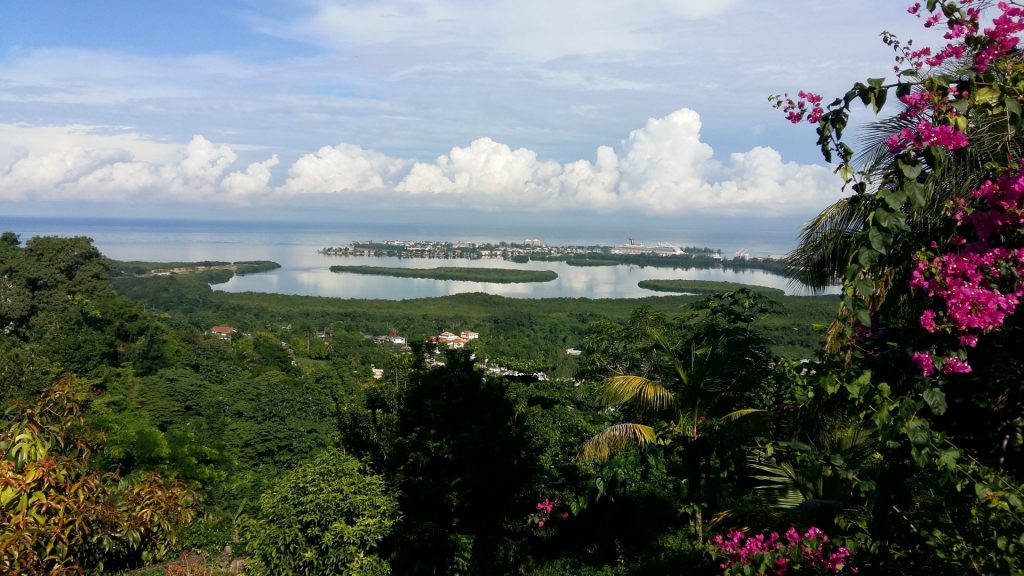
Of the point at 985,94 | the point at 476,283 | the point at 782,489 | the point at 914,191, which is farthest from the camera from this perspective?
the point at 476,283

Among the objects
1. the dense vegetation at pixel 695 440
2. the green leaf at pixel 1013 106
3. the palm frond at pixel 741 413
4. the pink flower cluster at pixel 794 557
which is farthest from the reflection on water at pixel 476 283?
the green leaf at pixel 1013 106

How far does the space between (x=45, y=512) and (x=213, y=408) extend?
13164 millimetres

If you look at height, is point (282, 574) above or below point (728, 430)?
below

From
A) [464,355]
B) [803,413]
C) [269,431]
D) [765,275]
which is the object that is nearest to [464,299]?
[765,275]

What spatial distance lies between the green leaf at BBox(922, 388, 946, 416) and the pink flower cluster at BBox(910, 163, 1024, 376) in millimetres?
45

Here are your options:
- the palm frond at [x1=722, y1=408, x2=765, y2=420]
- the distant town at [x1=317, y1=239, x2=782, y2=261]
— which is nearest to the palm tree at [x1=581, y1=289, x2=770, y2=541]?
the palm frond at [x1=722, y1=408, x2=765, y2=420]

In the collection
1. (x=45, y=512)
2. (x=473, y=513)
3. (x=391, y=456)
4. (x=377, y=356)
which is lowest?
(x=377, y=356)

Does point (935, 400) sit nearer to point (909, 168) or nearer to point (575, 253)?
point (909, 168)

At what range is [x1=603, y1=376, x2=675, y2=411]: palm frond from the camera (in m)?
4.54

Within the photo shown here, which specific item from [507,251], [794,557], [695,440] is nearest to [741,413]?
[695,440]

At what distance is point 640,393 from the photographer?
180 inches

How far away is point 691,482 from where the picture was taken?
2873 mm

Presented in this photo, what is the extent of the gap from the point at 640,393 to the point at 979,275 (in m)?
3.44

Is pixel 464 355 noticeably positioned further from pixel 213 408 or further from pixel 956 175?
pixel 213 408
